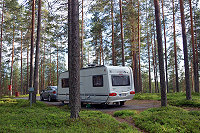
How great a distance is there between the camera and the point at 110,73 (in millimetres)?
10977

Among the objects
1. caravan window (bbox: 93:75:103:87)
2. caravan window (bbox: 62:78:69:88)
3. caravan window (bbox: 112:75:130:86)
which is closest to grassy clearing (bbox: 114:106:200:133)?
caravan window (bbox: 112:75:130:86)

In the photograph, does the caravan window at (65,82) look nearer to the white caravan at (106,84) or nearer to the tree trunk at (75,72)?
the white caravan at (106,84)

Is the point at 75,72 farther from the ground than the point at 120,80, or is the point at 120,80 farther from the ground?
the point at 75,72

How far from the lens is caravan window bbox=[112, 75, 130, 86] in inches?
436

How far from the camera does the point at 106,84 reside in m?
10.8

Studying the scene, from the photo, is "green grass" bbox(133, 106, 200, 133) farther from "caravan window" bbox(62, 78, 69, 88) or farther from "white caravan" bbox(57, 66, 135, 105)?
"caravan window" bbox(62, 78, 69, 88)

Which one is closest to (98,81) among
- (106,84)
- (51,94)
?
(106,84)

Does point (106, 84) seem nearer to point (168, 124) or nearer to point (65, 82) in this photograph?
point (65, 82)

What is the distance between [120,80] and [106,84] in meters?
1.19

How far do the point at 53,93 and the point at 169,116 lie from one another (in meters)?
12.3

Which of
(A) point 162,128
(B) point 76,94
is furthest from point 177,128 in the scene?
(B) point 76,94

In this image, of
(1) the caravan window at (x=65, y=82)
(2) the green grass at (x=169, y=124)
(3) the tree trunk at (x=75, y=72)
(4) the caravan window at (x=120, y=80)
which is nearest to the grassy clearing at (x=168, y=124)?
(2) the green grass at (x=169, y=124)

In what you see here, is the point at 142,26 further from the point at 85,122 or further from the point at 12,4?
the point at 85,122

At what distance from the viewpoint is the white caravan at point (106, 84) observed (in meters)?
10.8
